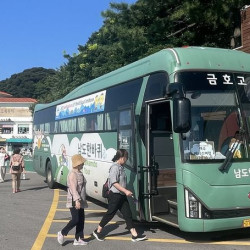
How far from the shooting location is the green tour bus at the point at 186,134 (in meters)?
6.17

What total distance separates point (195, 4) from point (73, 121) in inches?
284

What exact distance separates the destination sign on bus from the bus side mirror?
3.87 meters

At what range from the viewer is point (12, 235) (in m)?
7.46

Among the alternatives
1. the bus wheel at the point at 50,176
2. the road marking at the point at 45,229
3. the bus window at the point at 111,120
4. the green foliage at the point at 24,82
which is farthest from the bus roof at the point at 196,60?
the green foliage at the point at 24,82

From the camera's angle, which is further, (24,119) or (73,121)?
(24,119)

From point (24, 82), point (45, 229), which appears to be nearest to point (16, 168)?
point (45, 229)

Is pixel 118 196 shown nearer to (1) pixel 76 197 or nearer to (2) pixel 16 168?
(1) pixel 76 197

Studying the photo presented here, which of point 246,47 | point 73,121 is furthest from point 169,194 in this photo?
point 246,47

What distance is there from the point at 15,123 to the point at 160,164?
2339 inches

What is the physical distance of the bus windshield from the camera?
6301 millimetres

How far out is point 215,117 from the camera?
21.0 feet

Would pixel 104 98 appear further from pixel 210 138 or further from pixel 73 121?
pixel 210 138

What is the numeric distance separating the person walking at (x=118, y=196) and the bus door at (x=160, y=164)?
47 cm

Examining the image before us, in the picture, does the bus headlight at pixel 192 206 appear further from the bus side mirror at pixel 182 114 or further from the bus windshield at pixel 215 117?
the bus side mirror at pixel 182 114
